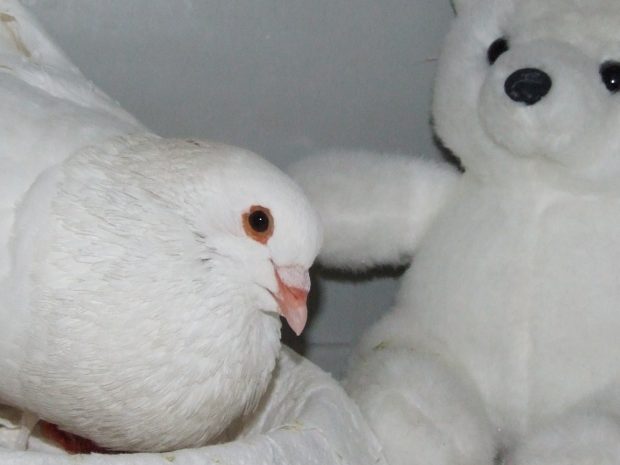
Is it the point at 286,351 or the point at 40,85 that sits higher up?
the point at 40,85

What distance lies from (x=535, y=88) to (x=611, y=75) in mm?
149

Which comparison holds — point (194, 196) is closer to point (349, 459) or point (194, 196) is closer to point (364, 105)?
point (349, 459)

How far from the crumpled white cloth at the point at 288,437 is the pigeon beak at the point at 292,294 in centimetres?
15

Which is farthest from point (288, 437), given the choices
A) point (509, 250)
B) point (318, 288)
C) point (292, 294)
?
point (318, 288)

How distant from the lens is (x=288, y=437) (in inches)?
49.2

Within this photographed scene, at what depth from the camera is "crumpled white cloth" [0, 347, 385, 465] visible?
1098 millimetres

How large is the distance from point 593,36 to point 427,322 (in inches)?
18.9

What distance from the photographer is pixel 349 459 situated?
133 cm

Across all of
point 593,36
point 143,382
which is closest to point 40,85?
point 143,382

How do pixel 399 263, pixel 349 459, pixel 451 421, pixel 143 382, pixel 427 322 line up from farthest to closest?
pixel 399 263, pixel 427 322, pixel 451 421, pixel 349 459, pixel 143 382

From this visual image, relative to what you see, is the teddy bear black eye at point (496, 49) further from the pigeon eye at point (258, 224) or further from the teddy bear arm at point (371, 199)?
the pigeon eye at point (258, 224)

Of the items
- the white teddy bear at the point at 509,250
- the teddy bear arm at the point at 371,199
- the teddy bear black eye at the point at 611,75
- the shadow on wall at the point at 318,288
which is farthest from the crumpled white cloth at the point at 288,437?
the teddy bear black eye at the point at 611,75

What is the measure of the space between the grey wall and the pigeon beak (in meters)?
0.56

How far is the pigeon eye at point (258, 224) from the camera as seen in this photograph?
3.92 feet
